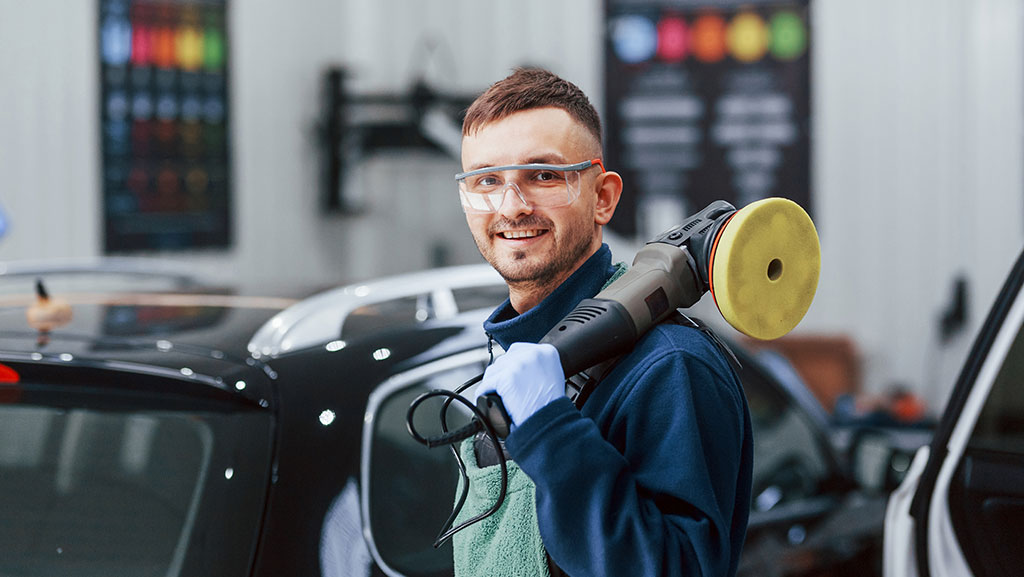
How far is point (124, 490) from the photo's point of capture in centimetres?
131

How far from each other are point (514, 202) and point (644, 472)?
248 mm

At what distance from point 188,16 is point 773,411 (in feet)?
11.8

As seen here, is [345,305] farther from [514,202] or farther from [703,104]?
[703,104]

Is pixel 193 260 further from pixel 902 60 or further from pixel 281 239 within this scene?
pixel 902 60

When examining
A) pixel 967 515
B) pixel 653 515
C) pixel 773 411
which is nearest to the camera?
pixel 653 515

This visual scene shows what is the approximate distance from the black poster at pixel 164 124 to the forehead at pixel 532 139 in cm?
407

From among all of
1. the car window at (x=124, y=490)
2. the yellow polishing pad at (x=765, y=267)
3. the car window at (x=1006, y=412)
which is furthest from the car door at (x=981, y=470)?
the car window at (x=124, y=490)

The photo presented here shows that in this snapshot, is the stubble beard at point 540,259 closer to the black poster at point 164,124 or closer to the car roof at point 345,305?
the car roof at point 345,305

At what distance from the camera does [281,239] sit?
5672 millimetres

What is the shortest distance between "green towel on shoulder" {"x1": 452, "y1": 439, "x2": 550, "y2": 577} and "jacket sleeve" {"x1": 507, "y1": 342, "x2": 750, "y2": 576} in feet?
0.15

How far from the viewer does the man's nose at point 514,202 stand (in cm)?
92

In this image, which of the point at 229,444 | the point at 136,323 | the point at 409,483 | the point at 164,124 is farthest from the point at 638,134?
the point at 229,444

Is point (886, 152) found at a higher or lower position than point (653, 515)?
higher

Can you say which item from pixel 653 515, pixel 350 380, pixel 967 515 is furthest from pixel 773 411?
pixel 653 515
